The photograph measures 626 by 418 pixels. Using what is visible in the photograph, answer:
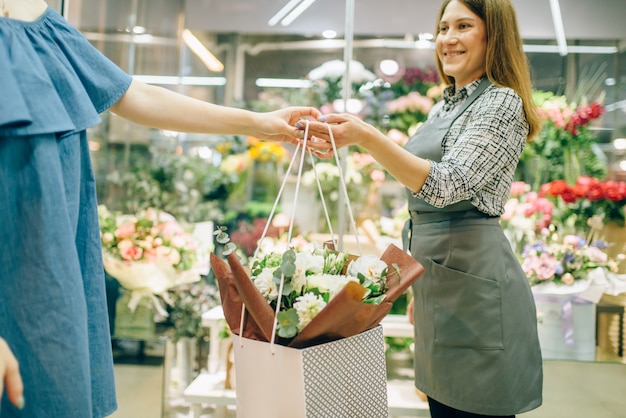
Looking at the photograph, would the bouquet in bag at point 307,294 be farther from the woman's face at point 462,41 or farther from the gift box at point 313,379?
the woman's face at point 462,41

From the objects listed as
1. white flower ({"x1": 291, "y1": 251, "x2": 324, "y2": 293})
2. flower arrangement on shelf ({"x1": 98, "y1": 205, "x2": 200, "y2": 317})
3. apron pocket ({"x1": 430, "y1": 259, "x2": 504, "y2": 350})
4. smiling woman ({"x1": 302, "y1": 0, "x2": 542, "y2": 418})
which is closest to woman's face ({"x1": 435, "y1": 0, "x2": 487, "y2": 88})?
smiling woman ({"x1": 302, "y1": 0, "x2": 542, "y2": 418})

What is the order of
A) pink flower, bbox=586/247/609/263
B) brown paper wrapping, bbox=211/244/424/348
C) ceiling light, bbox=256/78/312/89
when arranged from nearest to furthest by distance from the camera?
1. brown paper wrapping, bbox=211/244/424/348
2. pink flower, bbox=586/247/609/263
3. ceiling light, bbox=256/78/312/89

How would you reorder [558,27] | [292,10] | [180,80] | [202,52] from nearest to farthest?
[558,27]
[292,10]
[202,52]
[180,80]

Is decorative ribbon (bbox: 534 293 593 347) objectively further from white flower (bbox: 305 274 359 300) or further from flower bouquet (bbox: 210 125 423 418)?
white flower (bbox: 305 274 359 300)

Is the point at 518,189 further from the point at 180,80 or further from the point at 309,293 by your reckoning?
the point at 180,80

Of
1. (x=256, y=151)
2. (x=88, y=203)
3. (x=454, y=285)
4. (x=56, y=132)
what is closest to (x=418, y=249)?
(x=454, y=285)

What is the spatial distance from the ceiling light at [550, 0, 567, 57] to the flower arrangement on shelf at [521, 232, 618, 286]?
1.12 meters

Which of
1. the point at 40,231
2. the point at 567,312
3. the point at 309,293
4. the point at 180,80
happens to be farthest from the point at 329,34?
the point at 40,231

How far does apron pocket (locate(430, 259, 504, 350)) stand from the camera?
1419mm

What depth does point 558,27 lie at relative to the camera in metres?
2.76

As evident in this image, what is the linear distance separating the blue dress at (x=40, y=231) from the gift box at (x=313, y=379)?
0.28 m

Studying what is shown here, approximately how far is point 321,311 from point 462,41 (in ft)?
3.44

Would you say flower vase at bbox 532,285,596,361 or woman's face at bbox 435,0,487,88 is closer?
woman's face at bbox 435,0,487,88

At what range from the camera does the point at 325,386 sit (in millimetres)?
908
